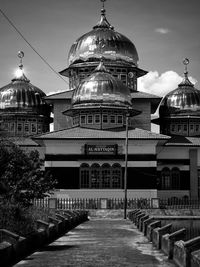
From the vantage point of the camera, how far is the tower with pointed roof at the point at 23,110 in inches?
2427

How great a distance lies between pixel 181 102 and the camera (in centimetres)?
6134

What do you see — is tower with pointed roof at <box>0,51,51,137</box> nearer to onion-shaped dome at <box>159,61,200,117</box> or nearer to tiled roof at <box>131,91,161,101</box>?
tiled roof at <box>131,91,161,101</box>

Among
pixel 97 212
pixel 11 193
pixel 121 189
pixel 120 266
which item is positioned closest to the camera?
pixel 120 266

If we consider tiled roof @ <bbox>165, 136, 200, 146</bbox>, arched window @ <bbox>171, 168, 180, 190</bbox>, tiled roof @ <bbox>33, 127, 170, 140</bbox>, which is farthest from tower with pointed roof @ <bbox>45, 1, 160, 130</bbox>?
arched window @ <bbox>171, 168, 180, 190</bbox>

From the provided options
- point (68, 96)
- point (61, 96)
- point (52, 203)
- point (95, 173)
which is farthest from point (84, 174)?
point (61, 96)

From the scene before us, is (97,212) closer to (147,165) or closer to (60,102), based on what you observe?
(147,165)

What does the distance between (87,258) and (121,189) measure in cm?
3323

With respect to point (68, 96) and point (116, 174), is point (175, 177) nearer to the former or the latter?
point (116, 174)

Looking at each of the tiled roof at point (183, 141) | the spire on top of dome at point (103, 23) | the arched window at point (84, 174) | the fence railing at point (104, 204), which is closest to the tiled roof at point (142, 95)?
the tiled roof at point (183, 141)

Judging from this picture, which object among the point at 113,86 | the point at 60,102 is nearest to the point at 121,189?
the point at 113,86

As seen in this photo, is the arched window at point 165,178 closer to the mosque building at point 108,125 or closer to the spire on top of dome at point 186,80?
the mosque building at point 108,125

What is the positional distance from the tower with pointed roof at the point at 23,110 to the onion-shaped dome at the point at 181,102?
1412cm

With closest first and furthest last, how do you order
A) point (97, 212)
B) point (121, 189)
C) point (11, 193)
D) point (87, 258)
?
point (87, 258) → point (11, 193) → point (97, 212) → point (121, 189)

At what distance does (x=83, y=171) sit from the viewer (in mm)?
48969
